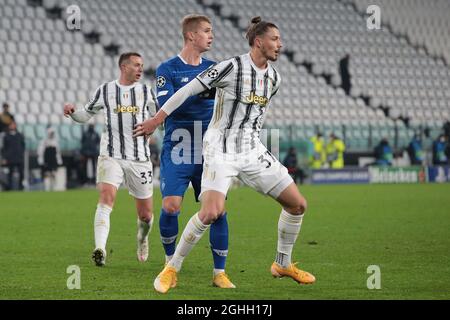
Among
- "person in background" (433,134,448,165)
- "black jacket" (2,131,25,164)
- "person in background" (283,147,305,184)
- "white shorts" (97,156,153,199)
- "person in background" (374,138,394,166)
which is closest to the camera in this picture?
"white shorts" (97,156,153,199)

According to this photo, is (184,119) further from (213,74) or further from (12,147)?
(12,147)

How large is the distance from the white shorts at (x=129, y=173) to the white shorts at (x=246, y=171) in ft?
8.12

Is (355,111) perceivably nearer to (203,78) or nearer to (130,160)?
(130,160)

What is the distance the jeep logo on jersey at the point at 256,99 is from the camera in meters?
6.52

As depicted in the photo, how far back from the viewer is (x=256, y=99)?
21.5 ft

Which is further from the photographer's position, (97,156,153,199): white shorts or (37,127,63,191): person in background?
(37,127,63,191): person in background

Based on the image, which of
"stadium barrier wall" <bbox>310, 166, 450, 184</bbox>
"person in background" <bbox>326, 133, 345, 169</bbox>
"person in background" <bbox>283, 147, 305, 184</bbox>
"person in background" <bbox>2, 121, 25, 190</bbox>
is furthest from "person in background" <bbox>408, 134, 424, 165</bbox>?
"person in background" <bbox>2, 121, 25, 190</bbox>

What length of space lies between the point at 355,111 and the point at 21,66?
11.2 meters

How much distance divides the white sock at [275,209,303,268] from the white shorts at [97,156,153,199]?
2.45 meters

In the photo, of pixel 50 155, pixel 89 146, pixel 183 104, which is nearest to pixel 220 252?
pixel 183 104

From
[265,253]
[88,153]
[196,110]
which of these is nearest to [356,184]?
[88,153]

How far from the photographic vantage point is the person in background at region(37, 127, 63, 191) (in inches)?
862

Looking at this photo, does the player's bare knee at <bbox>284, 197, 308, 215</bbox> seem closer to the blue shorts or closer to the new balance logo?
the new balance logo

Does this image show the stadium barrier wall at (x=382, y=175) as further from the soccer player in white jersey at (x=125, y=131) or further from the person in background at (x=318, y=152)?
the soccer player in white jersey at (x=125, y=131)
